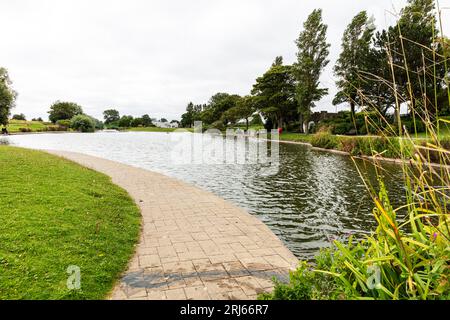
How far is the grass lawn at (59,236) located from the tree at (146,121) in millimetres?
115167

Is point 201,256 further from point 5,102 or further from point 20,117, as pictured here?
point 20,117

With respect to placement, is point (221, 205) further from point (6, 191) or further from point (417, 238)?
point (417, 238)

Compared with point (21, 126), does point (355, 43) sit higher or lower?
higher

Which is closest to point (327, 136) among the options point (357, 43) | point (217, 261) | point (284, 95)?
point (357, 43)

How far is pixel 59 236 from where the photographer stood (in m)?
4.60

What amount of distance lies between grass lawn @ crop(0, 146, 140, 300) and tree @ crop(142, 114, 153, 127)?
115m

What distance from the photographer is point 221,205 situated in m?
7.75

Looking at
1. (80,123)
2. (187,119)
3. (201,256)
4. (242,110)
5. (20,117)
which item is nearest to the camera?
(201,256)

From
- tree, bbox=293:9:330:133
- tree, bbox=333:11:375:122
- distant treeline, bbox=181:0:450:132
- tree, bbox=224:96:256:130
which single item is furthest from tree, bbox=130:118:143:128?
tree, bbox=333:11:375:122

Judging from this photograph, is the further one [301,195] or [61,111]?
[61,111]

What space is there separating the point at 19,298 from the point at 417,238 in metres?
4.08

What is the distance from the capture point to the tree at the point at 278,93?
44.0 m

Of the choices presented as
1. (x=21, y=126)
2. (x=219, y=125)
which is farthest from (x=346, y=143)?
(x=21, y=126)

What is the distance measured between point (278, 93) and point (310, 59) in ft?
29.5
